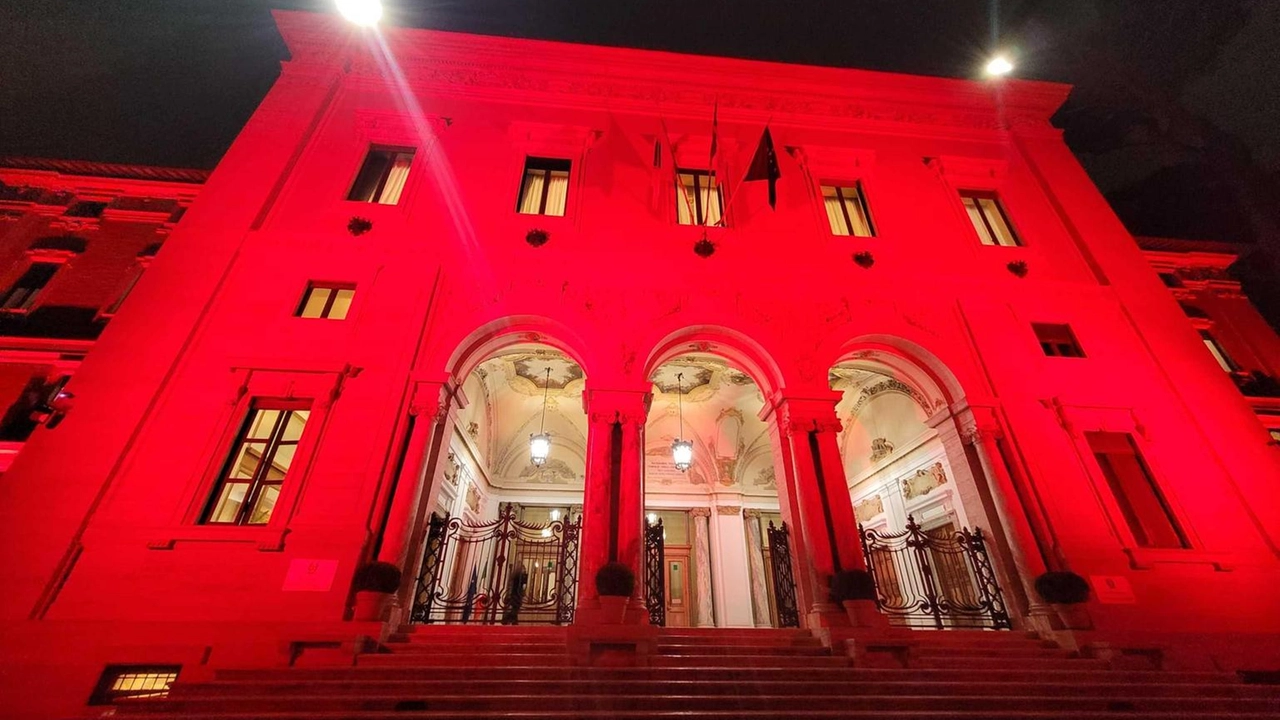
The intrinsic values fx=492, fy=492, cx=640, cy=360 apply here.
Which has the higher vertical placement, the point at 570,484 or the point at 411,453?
the point at 570,484

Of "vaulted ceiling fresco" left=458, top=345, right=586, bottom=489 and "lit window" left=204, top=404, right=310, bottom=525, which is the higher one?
"vaulted ceiling fresco" left=458, top=345, right=586, bottom=489

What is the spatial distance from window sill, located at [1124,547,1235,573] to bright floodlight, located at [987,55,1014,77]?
11596 millimetres

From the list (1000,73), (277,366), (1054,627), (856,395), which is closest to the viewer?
(1054,627)

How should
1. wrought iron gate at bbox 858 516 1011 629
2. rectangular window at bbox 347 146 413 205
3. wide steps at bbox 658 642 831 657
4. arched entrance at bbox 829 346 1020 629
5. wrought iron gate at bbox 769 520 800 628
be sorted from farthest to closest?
rectangular window at bbox 347 146 413 205, wrought iron gate at bbox 769 520 800 628, arched entrance at bbox 829 346 1020 629, wrought iron gate at bbox 858 516 1011 629, wide steps at bbox 658 642 831 657

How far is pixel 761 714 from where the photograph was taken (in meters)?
4.13

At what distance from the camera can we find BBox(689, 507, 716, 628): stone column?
12.9 metres

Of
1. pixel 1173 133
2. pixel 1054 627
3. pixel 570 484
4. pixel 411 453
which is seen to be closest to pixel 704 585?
pixel 570 484

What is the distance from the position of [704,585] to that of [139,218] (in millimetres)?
16867

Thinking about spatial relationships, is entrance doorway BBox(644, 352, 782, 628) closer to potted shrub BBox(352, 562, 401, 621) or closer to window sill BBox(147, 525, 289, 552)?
potted shrub BBox(352, 562, 401, 621)

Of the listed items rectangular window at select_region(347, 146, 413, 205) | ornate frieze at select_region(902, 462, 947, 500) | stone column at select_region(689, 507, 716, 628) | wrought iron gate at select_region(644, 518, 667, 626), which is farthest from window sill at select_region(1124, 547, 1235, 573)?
rectangular window at select_region(347, 146, 413, 205)

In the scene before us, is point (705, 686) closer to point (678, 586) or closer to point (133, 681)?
point (133, 681)

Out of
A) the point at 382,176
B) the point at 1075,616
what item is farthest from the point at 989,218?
the point at 382,176

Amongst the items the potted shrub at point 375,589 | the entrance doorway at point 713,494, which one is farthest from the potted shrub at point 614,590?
the entrance doorway at point 713,494

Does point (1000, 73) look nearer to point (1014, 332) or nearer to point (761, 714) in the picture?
point (1014, 332)
